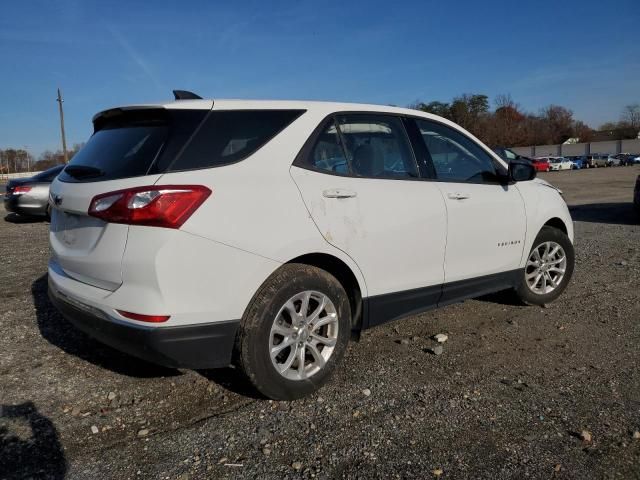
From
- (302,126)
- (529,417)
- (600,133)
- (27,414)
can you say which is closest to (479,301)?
(529,417)

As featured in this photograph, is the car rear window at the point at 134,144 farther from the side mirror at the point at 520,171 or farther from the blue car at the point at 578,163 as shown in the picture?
the blue car at the point at 578,163

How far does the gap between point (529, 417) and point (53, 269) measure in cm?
304

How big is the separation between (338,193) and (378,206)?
1.07 ft

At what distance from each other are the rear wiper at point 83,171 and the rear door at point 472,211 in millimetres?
2303

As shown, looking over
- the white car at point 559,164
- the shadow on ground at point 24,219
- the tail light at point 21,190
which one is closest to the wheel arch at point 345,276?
the tail light at point 21,190

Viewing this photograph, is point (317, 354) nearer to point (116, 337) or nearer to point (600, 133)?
point (116, 337)

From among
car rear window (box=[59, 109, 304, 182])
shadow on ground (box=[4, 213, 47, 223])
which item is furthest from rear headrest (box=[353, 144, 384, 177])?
shadow on ground (box=[4, 213, 47, 223])

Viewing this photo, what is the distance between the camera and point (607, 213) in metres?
11.8

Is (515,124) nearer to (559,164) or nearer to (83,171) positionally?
(559,164)

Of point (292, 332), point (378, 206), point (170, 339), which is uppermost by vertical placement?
point (378, 206)

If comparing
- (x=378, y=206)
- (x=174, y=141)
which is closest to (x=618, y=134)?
(x=378, y=206)

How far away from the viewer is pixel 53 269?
3246 mm

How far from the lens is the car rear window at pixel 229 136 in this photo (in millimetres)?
2676

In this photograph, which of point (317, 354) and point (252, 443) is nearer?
point (252, 443)
